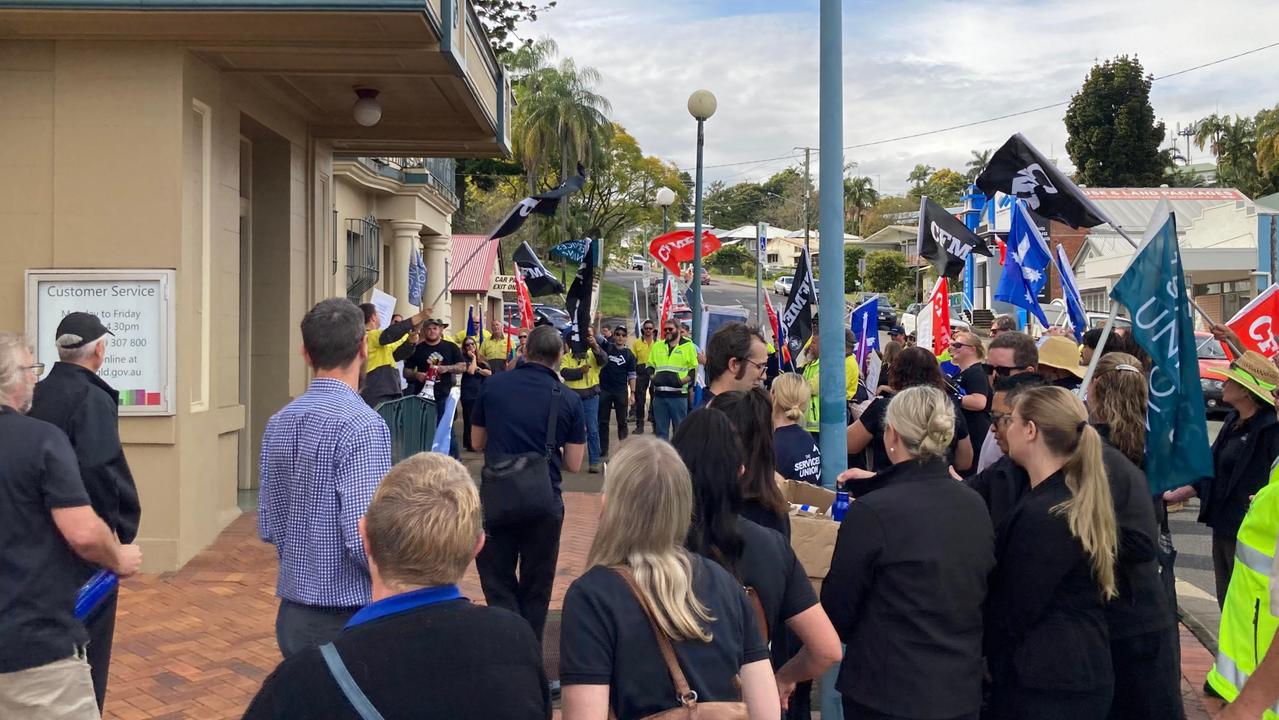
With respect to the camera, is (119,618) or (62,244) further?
(62,244)

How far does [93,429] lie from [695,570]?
8.55 ft

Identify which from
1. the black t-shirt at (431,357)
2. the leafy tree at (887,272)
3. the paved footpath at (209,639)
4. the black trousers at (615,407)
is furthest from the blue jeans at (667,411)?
the leafy tree at (887,272)

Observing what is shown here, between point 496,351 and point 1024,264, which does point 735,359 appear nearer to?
point 1024,264

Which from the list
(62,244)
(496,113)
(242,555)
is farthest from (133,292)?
(496,113)

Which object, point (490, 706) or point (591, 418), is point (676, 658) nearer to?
point (490, 706)

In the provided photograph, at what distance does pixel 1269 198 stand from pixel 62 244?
50735mm

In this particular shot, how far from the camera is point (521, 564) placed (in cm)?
577

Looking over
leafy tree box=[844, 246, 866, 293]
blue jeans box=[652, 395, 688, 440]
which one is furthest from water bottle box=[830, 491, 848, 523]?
leafy tree box=[844, 246, 866, 293]

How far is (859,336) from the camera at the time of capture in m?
11.9

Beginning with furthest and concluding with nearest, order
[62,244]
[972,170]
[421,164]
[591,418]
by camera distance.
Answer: [972,170] < [421,164] < [591,418] < [62,244]

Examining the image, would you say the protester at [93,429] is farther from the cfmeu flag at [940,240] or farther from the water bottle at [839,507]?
the cfmeu flag at [940,240]

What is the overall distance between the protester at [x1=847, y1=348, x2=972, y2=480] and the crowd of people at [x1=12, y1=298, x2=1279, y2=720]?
890mm

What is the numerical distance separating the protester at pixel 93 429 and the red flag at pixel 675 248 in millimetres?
13924

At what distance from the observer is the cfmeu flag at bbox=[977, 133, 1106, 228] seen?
730cm
